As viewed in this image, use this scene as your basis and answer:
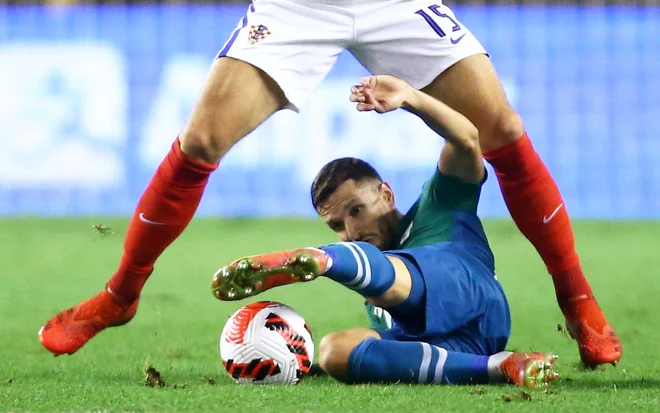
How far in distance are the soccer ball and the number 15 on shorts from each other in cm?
91

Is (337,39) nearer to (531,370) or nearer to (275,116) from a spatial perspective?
(531,370)

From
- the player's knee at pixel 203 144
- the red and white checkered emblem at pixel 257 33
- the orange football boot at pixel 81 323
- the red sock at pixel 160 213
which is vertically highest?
the red and white checkered emblem at pixel 257 33

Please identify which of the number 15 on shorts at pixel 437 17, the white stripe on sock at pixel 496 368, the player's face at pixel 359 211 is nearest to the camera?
the white stripe on sock at pixel 496 368

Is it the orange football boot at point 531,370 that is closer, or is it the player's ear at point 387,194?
the orange football boot at point 531,370

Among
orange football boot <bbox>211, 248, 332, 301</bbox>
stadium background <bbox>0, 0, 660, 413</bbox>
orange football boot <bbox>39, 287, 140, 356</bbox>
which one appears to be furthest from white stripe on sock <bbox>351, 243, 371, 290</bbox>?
stadium background <bbox>0, 0, 660, 413</bbox>

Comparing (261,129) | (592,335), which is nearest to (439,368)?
(592,335)

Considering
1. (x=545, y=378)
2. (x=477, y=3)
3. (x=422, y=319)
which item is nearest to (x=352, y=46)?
(x=422, y=319)

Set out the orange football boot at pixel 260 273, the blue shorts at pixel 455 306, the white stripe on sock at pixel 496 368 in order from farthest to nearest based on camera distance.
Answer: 1. the blue shorts at pixel 455 306
2. the white stripe on sock at pixel 496 368
3. the orange football boot at pixel 260 273

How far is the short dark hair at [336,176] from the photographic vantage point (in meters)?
3.78

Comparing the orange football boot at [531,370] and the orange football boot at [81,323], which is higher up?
the orange football boot at [531,370]

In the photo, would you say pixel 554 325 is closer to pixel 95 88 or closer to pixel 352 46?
pixel 352 46

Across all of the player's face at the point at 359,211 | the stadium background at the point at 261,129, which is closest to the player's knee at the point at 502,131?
the player's face at the point at 359,211

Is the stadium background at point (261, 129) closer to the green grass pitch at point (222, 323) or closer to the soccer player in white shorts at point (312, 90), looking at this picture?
the green grass pitch at point (222, 323)

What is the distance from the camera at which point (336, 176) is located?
3.79 m
